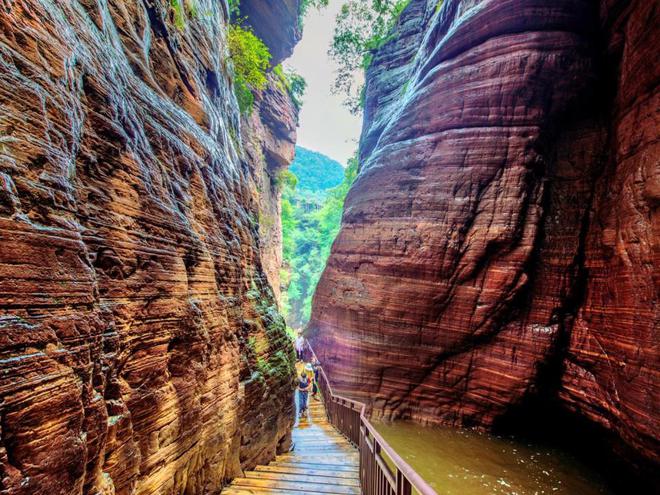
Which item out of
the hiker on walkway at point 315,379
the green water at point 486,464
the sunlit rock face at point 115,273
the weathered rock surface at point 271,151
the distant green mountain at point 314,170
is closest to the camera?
the sunlit rock face at point 115,273

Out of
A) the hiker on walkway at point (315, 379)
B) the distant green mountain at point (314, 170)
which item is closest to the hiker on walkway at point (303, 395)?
the hiker on walkway at point (315, 379)

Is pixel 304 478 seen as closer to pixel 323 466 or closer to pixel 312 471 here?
pixel 312 471

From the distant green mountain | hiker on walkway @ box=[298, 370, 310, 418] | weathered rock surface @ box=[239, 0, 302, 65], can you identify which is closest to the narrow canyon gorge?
hiker on walkway @ box=[298, 370, 310, 418]

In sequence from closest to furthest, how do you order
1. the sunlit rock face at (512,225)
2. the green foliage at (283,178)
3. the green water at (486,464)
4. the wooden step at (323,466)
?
the wooden step at (323,466), the green water at (486,464), the sunlit rock face at (512,225), the green foliage at (283,178)

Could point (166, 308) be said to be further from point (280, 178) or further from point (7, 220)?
point (280, 178)

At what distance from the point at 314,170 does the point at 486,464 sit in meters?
59.1

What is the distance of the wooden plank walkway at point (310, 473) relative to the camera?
3.82 meters

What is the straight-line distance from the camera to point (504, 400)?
7258 millimetres

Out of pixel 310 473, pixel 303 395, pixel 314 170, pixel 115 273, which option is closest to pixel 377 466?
pixel 310 473

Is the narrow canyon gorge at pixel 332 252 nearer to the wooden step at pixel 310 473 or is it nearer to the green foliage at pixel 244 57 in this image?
the wooden step at pixel 310 473

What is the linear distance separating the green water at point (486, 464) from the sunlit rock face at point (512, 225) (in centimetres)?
60

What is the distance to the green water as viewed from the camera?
5582 mm

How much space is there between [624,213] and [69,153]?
9008 millimetres

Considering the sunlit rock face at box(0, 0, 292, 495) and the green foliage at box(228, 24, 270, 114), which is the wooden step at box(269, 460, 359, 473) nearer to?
the sunlit rock face at box(0, 0, 292, 495)
